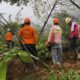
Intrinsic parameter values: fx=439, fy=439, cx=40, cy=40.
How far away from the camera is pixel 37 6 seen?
67.2ft

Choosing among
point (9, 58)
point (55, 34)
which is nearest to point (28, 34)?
point (55, 34)

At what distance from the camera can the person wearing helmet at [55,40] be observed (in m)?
13.3

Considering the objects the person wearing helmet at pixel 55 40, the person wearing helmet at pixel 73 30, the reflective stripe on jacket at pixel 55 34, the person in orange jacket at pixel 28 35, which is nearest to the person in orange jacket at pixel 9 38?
the person wearing helmet at pixel 73 30

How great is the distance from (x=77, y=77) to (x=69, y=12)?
13110 mm

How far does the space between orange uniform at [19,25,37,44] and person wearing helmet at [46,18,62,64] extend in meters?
0.61

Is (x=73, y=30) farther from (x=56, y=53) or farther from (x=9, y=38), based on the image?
(x=9, y=38)

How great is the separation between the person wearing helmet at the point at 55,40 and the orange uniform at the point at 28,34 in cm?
61

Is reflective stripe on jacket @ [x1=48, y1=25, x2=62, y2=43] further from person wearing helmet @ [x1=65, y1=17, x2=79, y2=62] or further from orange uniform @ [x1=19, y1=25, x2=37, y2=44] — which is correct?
person wearing helmet @ [x1=65, y1=17, x2=79, y2=62]

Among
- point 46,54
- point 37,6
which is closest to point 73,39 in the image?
point 46,54

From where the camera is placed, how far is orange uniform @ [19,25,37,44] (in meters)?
12.9

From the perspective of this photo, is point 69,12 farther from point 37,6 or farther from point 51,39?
point 51,39

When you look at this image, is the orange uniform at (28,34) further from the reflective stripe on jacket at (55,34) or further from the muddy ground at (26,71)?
the muddy ground at (26,71)

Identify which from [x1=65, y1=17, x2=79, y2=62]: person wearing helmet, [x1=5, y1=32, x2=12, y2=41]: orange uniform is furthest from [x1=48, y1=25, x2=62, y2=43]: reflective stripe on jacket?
[x1=5, y1=32, x2=12, y2=41]: orange uniform

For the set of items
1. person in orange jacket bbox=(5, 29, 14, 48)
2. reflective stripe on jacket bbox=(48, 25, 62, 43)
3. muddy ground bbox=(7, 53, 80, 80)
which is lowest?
person in orange jacket bbox=(5, 29, 14, 48)
